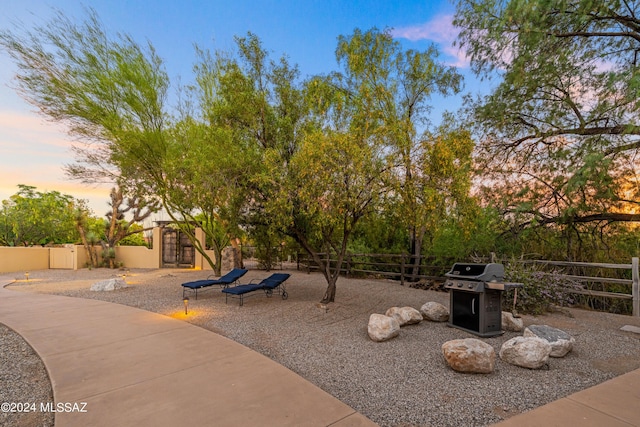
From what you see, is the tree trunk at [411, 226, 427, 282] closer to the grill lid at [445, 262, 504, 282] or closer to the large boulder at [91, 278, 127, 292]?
the grill lid at [445, 262, 504, 282]

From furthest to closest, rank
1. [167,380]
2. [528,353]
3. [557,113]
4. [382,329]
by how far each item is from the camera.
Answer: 1. [557,113]
2. [382,329]
3. [528,353]
4. [167,380]

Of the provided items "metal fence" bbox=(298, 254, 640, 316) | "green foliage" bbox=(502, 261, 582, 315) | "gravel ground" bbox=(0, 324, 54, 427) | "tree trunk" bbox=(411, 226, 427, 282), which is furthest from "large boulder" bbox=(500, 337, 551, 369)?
"tree trunk" bbox=(411, 226, 427, 282)

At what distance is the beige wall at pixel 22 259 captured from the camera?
1474 centimetres

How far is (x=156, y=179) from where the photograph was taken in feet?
36.7

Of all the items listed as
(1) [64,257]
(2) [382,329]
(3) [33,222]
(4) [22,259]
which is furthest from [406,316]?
(3) [33,222]

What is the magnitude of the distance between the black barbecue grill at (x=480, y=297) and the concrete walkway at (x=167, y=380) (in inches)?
123

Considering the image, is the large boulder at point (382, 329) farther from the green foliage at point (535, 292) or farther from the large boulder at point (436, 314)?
Answer: the green foliage at point (535, 292)

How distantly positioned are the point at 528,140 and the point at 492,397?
7.98 m

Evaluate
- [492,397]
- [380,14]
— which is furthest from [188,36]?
[492,397]

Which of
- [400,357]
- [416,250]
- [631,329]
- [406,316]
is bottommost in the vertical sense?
[631,329]

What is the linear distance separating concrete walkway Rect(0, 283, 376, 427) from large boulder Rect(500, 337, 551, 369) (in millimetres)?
2334

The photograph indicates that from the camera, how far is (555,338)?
13.8 feet

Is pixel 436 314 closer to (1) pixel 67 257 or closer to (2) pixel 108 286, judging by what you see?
(2) pixel 108 286

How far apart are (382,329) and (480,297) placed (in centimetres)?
162
